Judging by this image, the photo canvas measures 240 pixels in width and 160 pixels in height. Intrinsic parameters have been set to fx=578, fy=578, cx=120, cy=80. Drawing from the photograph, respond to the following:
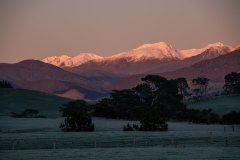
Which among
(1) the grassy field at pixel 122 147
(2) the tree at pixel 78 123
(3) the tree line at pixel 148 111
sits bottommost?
(1) the grassy field at pixel 122 147

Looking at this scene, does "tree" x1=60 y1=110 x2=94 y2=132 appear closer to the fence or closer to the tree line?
the tree line

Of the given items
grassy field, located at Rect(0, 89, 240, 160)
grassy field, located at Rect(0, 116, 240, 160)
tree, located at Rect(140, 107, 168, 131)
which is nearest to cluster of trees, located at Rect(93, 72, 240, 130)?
grassy field, located at Rect(0, 89, 240, 160)

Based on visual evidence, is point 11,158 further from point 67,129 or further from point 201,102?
point 201,102

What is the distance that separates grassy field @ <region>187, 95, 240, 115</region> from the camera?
15512 centimetres

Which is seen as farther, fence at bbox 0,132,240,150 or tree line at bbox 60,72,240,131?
tree line at bbox 60,72,240,131

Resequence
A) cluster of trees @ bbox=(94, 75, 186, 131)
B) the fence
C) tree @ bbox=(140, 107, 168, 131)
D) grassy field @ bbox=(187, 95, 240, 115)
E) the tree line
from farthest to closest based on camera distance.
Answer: grassy field @ bbox=(187, 95, 240, 115), cluster of trees @ bbox=(94, 75, 186, 131), the tree line, tree @ bbox=(140, 107, 168, 131), the fence

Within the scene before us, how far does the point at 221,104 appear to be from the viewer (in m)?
168

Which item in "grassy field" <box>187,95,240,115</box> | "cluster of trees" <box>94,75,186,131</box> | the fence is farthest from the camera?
"grassy field" <box>187,95,240,115</box>

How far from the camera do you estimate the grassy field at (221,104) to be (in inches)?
6107

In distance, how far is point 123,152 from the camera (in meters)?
53.2

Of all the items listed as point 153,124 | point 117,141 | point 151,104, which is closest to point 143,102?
point 151,104

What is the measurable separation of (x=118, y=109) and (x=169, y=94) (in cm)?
2778

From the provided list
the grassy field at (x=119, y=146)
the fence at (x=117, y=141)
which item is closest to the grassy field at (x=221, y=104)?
the grassy field at (x=119, y=146)

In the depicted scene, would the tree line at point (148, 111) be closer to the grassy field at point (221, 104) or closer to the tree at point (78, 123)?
the tree at point (78, 123)
